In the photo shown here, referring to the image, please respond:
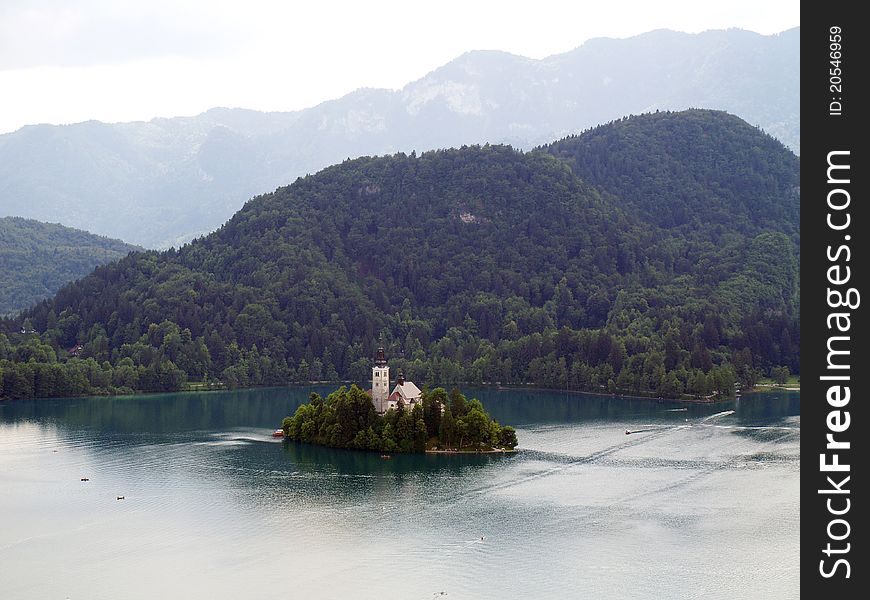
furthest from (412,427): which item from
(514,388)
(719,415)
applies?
(514,388)

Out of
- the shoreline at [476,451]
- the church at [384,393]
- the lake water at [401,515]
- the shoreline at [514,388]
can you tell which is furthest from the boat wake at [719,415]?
the church at [384,393]

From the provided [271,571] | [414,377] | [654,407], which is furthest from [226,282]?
[271,571]

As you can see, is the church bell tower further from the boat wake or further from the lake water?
the boat wake

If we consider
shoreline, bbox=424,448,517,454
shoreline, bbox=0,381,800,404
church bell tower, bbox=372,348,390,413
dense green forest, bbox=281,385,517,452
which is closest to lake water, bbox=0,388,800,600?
shoreline, bbox=424,448,517,454

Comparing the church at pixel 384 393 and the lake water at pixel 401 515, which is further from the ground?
the church at pixel 384 393

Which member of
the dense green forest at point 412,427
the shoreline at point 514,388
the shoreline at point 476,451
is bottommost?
the shoreline at point 476,451

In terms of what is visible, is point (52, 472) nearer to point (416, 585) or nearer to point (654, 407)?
point (416, 585)

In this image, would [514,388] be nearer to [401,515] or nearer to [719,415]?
[719,415]

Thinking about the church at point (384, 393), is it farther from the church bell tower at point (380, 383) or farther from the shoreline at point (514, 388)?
the shoreline at point (514, 388)
